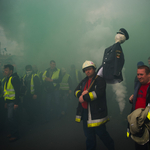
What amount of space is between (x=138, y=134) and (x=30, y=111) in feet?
11.3

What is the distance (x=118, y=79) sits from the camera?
180cm

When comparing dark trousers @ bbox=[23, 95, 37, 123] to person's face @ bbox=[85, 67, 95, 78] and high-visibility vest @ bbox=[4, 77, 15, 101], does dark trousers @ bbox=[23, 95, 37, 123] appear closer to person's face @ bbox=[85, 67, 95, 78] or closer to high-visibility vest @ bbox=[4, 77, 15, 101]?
high-visibility vest @ bbox=[4, 77, 15, 101]

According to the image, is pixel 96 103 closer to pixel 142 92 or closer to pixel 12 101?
pixel 142 92

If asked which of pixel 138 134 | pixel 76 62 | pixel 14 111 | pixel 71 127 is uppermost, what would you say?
pixel 76 62

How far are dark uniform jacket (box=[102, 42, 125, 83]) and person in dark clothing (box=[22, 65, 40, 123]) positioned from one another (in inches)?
112

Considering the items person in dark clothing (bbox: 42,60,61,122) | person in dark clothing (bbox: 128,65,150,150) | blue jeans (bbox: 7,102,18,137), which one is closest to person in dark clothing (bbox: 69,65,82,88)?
person in dark clothing (bbox: 42,60,61,122)

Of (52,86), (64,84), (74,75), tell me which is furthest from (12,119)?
(74,75)

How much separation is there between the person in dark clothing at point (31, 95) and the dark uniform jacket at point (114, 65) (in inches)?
112

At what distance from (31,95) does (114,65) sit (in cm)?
308

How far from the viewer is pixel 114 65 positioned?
1.76 meters

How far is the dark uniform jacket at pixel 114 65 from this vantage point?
68.2 inches

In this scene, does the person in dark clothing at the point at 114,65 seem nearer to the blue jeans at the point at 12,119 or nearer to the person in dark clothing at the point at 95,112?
the person in dark clothing at the point at 95,112

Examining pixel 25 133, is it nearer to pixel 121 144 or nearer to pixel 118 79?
pixel 121 144

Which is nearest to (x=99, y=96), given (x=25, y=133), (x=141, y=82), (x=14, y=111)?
(x=141, y=82)
